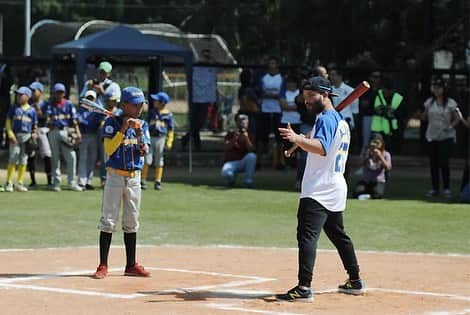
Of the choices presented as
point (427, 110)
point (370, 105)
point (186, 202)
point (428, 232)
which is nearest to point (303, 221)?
point (428, 232)

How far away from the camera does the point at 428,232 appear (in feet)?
48.5

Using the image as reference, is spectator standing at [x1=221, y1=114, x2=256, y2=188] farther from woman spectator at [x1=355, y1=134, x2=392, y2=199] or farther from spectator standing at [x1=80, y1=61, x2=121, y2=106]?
spectator standing at [x1=80, y1=61, x2=121, y2=106]

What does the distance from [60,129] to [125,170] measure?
29.3ft

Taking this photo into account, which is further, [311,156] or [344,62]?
[344,62]

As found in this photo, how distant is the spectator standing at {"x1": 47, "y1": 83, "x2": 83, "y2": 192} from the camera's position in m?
19.3

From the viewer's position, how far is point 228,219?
15883 millimetres

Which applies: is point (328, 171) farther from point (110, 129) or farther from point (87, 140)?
point (87, 140)

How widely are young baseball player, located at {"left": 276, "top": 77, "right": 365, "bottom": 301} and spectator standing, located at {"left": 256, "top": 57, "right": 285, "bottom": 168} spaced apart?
13520 mm

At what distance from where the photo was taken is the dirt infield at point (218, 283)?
9.03 metres

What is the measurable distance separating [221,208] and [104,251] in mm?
6674

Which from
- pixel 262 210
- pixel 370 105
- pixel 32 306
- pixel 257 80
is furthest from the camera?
pixel 257 80

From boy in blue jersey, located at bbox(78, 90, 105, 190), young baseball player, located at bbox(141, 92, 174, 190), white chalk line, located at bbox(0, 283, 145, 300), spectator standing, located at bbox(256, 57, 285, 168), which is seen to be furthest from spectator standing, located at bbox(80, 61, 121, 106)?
white chalk line, located at bbox(0, 283, 145, 300)

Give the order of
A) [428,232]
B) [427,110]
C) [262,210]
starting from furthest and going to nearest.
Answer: [427,110], [262,210], [428,232]

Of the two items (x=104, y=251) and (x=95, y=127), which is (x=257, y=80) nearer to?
(x=95, y=127)
